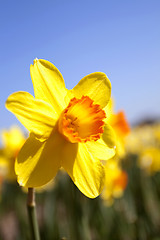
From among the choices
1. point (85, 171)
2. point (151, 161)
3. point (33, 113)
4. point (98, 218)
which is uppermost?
point (33, 113)

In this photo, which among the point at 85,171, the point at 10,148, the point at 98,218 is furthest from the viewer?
the point at 98,218

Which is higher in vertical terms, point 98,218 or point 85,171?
point 85,171

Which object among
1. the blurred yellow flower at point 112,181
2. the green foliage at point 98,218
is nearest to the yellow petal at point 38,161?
the green foliage at point 98,218

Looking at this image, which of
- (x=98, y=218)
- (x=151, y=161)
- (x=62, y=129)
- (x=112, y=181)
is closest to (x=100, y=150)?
(x=62, y=129)

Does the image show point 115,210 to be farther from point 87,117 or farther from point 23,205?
point 87,117

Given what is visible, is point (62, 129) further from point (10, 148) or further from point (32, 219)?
→ point (10, 148)

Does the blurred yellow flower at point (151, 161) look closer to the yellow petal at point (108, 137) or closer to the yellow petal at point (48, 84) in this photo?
the yellow petal at point (108, 137)
